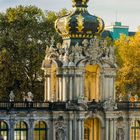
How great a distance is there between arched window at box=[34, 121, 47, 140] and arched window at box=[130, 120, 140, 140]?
6.72 metres

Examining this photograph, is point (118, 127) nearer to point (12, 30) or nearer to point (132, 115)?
point (132, 115)

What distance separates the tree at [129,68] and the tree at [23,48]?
646 centimetres

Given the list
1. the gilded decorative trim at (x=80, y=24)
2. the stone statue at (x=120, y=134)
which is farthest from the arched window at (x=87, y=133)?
the gilded decorative trim at (x=80, y=24)

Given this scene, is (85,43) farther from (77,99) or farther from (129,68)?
(129,68)

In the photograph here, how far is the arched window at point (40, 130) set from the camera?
4909 centimetres

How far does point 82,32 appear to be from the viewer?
50.6m

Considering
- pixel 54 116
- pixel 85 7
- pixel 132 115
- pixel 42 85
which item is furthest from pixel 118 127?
pixel 42 85

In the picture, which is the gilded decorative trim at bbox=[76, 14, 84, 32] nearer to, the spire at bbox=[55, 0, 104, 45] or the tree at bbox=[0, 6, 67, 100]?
the spire at bbox=[55, 0, 104, 45]

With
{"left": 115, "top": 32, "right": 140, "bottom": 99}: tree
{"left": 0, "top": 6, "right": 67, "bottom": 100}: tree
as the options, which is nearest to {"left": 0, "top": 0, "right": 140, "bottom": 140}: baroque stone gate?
{"left": 0, "top": 6, "right": 67, "bottom": 100}: tree

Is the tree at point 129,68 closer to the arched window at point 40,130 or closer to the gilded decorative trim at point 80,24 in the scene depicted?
the gilded decorative trim at point 80,24

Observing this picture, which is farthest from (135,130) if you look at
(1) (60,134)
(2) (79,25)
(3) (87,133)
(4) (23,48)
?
(4) (23,48)

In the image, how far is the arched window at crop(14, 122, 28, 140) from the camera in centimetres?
4822

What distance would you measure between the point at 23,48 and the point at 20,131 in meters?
14.9

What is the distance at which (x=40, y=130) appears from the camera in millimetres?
49219
